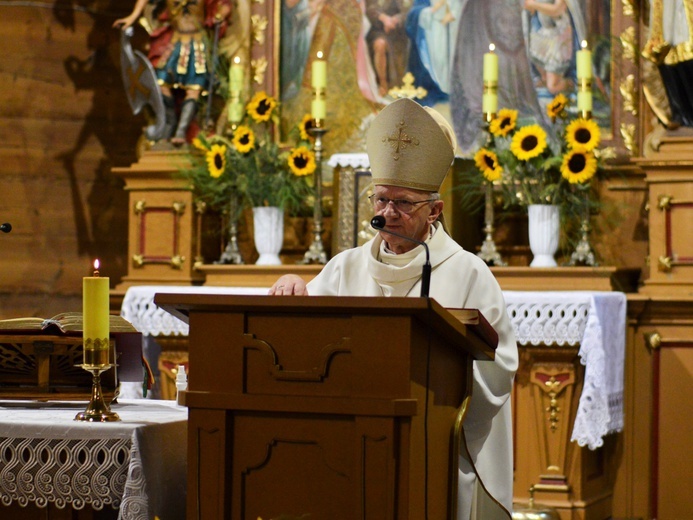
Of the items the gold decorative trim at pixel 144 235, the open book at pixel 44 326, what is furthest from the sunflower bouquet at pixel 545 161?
the open book at pixel 44 326

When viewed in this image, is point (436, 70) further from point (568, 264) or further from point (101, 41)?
point (101, 41)

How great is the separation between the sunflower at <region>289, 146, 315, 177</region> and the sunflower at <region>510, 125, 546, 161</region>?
1110 millimetres

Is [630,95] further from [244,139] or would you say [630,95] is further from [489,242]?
[244,139]

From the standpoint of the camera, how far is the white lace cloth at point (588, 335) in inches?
226

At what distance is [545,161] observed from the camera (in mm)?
6344

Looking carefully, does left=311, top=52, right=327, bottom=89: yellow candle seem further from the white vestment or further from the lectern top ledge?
the lectern top ledge

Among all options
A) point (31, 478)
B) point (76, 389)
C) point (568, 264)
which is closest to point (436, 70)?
point (568, 264)

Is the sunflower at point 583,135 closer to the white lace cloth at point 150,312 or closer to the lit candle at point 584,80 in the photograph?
the lit candle at point 584,80

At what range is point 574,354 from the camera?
596 cm

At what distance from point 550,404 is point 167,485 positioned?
325 cm

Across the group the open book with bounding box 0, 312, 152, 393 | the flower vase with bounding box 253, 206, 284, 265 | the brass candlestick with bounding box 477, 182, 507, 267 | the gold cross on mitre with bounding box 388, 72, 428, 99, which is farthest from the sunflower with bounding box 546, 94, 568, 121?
the open book with bounding box 0, 312, 152, 393

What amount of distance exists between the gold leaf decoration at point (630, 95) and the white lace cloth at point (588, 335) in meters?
1.23

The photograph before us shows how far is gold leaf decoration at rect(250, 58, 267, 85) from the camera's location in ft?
24.3

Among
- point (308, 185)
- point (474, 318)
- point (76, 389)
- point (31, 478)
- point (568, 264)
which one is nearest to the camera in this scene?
point (474, 318)
